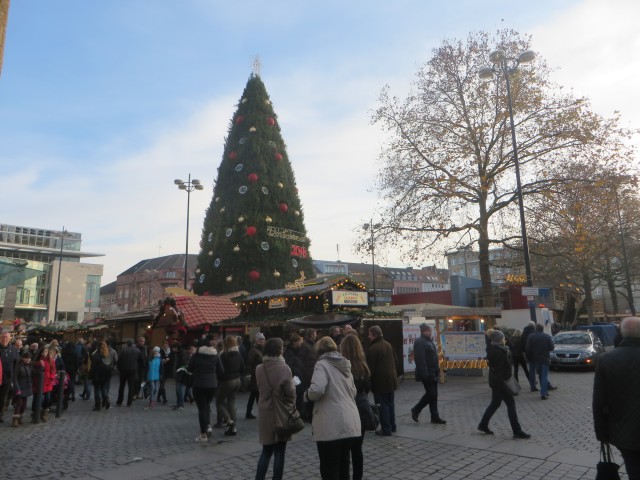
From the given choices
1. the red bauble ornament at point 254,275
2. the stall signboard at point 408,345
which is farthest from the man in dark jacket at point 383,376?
the red bauble ornament at point 254,275

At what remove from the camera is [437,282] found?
420 ft

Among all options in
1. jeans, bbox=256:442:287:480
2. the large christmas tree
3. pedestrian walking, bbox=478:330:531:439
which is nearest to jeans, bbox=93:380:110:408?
jeans, bbox=256:442:287:480

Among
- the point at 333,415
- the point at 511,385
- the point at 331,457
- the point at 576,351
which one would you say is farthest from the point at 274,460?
the point at 576,351

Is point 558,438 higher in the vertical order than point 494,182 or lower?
lower

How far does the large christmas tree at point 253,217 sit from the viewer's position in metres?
27.8

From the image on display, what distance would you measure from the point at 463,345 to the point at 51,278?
7392cm

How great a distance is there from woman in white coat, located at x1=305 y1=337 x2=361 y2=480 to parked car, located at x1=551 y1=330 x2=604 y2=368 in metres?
15.3

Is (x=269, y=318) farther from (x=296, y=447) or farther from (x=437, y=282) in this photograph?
(x=437, y=282)

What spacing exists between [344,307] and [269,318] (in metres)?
3.04

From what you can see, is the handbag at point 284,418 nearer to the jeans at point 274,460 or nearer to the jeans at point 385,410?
the jeans at point 274,460

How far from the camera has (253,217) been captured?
92.4 ft

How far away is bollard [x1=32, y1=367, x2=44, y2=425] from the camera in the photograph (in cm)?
1033

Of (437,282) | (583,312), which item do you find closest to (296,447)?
(583,312)

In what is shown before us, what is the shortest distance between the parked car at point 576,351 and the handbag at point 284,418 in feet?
50.2
